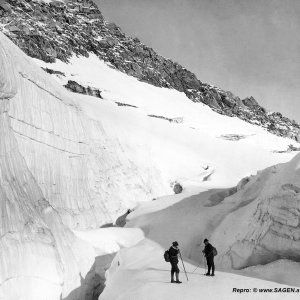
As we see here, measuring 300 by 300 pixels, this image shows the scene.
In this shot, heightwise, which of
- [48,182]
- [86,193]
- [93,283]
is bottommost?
[93,283]

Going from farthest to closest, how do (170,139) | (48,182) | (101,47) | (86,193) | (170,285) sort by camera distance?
(101,47)
(170,139)
(86,193)
(48,182)
(170,285)

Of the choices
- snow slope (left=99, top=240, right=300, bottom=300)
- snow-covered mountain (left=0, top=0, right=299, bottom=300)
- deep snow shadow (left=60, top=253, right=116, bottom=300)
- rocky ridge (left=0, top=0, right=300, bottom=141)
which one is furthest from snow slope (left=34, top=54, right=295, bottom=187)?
snow slope (left=99, top=240, right=300, bottom=300)

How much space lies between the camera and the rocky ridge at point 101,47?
366 feet

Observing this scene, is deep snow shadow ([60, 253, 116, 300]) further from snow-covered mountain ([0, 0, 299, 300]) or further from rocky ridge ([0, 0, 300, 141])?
A: rocky ridge ([0, 0, 300, 141])

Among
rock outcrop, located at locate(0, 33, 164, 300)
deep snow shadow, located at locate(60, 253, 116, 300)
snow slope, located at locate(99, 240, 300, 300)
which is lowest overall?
deep snow shadow, located at locate(60, 253, 116, 300)

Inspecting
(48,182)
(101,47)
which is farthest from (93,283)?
(101,47)

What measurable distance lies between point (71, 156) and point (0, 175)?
9.80m

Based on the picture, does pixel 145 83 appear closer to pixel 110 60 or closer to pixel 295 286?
pixel 110 60

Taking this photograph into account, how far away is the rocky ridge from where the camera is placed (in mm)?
111625

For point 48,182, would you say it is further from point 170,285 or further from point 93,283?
point 170,285

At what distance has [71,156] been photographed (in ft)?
84.9

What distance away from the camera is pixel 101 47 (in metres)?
132

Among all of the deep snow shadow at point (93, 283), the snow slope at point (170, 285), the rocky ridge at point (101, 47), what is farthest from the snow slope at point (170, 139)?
the snow slope at point (170, 285)

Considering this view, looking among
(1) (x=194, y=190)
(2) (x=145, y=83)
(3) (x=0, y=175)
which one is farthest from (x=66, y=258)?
(2) (x=145, y=83)
